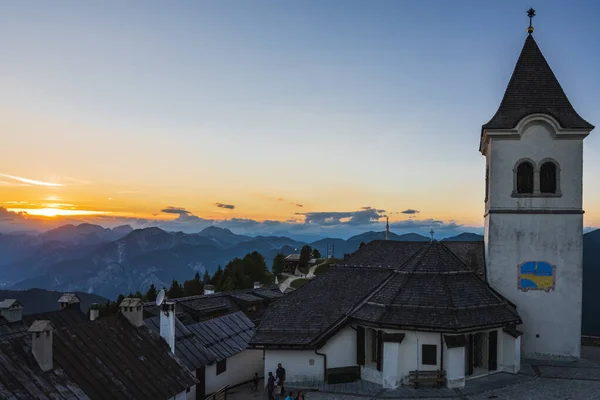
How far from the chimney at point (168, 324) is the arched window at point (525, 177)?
20619 mm

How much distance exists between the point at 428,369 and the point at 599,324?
58099 mm

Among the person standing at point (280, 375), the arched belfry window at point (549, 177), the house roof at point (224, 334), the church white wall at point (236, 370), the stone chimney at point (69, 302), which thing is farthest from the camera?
the stone chimney at point (69, 302)

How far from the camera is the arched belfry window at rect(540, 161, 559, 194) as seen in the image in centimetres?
2977

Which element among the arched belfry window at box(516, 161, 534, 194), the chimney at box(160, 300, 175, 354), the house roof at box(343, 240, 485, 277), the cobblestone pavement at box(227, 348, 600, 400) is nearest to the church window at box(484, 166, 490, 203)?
the arched belfry window at box(516, 161, 534, 194)

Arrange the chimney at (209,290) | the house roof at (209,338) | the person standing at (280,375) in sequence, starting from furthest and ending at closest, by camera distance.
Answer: the chimney at (209,290) < the house roof at (209,338) < the person standing at (280,375)

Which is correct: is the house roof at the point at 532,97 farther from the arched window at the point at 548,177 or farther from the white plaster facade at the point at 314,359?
the white plaster facade at the point at 314,359

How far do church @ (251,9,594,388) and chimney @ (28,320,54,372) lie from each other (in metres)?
11.6

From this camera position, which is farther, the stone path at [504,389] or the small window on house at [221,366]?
the small window on house at [221,366]

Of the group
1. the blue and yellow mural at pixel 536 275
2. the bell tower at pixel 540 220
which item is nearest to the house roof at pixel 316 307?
the bell tower at pixel 540 220

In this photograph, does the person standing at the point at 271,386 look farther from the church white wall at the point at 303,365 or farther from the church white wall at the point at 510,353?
the church white wall at the point at 510,353

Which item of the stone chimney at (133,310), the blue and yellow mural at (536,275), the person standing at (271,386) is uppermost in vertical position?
the blue and yellow mural at (536,275)

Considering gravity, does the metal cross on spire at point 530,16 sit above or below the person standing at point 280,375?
above

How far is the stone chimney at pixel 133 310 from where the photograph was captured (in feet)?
74.1

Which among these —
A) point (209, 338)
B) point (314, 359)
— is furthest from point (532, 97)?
point (209, 338)
